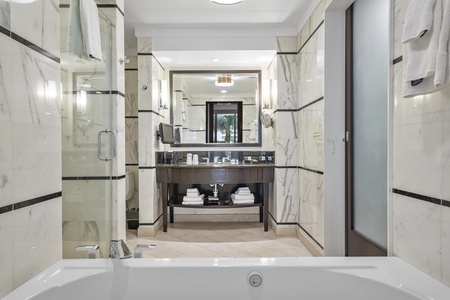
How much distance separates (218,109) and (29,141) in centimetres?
331

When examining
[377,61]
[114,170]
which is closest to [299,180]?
[377,61]

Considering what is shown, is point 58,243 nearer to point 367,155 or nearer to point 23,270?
point 23,270

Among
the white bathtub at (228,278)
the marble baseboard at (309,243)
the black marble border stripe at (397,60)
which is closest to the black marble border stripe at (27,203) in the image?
the white bathtub at (228,278)

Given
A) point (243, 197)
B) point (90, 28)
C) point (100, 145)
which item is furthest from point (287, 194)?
point (90, 28)

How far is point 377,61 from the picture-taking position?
2.06m

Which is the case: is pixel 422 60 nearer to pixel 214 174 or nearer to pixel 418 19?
pixel 418 19

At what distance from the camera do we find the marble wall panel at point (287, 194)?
3646mm

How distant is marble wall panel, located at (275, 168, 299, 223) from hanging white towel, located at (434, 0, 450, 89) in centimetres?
271

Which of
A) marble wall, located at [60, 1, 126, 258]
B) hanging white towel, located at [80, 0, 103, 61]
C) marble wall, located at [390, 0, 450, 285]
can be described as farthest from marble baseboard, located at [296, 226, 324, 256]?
hanging white towel, located at [80, 0, 103, 61]

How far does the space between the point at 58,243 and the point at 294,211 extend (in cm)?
280

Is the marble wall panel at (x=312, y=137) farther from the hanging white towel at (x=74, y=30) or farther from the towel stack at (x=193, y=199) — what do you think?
the hanging white towel at (x=74, y=30)

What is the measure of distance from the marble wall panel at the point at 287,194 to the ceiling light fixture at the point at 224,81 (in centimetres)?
146

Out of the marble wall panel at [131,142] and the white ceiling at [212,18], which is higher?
the white ceiling at [212,18]

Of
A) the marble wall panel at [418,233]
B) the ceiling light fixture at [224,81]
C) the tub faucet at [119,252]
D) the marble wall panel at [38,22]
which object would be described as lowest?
the tub faucet at [119,252]
